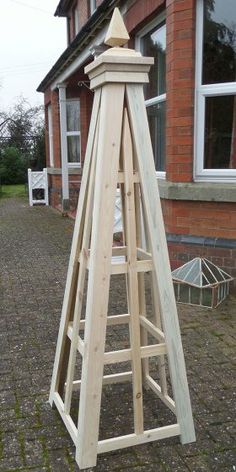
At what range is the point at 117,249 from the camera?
2744 mm

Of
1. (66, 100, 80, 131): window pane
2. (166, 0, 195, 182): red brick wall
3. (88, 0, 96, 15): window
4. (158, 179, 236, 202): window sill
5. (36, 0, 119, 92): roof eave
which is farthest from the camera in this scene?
(66, 100, 80, 131): window pane

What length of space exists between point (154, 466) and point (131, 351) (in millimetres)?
573

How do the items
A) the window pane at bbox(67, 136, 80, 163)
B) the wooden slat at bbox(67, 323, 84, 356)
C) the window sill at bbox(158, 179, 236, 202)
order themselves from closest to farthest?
the wooden slat at bbox(67, 323, 84, 356) < the window sill at bbox(158, 179, 236, 202) < the window pane at bbox(67, 136, 80, 163)

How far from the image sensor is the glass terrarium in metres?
4.67

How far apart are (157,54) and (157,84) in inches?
15.1

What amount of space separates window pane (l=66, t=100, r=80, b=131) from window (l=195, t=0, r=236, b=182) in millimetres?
8584

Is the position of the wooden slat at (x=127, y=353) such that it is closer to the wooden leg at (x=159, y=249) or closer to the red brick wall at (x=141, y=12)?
the wooden leg at (x=159, y=249)

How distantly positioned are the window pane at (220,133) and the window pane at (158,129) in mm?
917

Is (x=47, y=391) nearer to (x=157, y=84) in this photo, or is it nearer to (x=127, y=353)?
(x=127, y=353)

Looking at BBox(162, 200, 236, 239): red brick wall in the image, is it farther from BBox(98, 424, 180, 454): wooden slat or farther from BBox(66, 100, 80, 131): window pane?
BBox(66, 100, 80, 131): window pane

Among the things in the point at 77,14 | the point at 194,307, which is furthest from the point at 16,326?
the point at 77,14

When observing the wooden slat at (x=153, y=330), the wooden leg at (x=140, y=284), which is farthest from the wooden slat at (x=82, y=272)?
the wooden slat at (x=153, y=330)

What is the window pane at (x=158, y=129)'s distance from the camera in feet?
20.1

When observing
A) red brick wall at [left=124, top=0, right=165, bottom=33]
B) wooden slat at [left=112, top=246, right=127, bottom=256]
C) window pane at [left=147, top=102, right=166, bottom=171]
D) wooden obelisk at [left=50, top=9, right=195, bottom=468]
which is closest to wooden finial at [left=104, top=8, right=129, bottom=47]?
wooden obelisk at [left=50, top=9, right=195, bottom=468]
